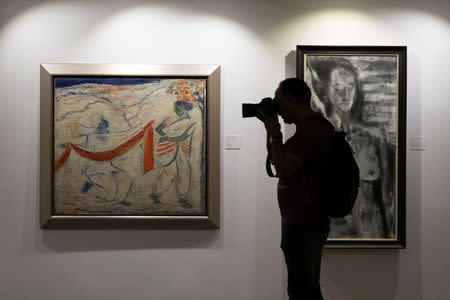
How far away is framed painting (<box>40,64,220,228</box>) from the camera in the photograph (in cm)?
211

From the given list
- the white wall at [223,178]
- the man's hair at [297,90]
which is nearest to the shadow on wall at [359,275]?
the white wall at [223,178]

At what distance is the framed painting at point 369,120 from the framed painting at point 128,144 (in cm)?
69

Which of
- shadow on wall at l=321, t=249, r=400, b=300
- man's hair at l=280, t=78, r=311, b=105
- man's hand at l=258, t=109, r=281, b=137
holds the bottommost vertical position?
shadow on wall at l=321, t=249, r=400, b=300

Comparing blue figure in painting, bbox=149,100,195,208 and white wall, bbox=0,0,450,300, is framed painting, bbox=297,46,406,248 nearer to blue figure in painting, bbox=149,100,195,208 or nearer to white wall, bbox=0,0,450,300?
white wall, bbox=0,0,450,300

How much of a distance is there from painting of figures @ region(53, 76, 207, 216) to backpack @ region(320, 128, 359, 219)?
91cm

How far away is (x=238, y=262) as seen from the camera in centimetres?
215

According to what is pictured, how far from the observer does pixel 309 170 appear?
54.9 inches

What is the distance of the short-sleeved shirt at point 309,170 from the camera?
54.4 inches

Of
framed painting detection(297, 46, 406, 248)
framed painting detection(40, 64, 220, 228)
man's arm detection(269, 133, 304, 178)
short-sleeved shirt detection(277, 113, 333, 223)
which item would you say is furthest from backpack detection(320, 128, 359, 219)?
framed painting detection(40, 64, 220, 228)

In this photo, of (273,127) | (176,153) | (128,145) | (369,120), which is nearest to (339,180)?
(273,127)

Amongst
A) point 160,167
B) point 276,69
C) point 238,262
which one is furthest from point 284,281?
point 276,69

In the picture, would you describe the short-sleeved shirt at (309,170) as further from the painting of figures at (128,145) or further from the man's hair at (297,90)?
the painting of figures at (128,145)

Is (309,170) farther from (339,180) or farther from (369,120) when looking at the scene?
(369,120)

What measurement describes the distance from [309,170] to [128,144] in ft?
3.93
